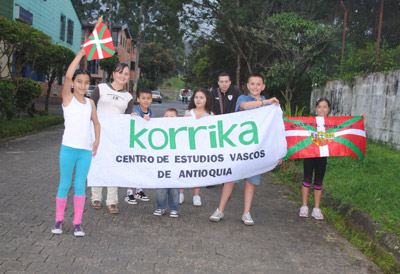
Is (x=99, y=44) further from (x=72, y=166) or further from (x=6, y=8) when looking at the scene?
(x=6, y=8)

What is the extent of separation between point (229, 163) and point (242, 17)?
18.2 meters

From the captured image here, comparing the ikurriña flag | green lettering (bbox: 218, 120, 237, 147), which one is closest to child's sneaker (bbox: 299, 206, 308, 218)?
the ikurriña flag

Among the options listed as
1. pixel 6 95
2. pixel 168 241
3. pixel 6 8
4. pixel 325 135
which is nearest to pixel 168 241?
pixel 168 241

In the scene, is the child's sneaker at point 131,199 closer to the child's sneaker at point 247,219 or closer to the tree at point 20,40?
the child's sneaker at point 247,219

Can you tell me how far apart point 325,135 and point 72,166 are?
11.9 ft

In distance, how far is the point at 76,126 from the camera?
191 inches

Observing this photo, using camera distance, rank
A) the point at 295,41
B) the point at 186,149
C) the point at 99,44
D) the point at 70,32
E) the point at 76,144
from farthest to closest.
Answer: the point at 70,32 < the point at 295,41 < the point at 186,149 < the point at 99,44 < the point at 76,144

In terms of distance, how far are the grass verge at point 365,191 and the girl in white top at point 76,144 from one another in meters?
3.18

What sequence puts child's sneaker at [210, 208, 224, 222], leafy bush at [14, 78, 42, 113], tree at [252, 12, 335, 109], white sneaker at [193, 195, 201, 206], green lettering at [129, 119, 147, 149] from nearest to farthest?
child's sneaker at [210, 208, 224, 222] → green lettering at [129, 119, 147, 149] → white sneaker at [193, 195, 201, 206] → leafy bush at [14, 78, 42, 113] → tree at [252, 12, 335, 109]

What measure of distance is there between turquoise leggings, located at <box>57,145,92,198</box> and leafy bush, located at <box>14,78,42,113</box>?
42.0 feet

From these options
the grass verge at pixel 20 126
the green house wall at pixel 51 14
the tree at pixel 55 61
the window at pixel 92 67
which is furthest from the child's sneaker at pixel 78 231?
the window at pixel 92 67

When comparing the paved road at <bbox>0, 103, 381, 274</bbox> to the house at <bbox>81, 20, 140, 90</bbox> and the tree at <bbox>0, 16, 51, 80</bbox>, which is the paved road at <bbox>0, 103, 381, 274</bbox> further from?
the house at <bbox>81, 20, 140, 90</bbox>

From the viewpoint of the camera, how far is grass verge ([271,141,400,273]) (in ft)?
16.6

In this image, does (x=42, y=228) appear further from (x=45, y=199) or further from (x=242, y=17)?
(x=242, y=17)
